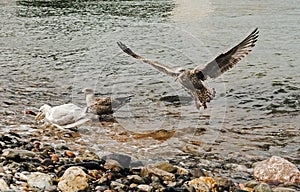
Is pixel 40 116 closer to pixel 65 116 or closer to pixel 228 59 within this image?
pixel 65 116

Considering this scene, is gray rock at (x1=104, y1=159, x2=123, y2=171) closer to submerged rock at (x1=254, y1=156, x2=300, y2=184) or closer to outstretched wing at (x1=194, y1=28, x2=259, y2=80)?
submerged rock at (x1=254, y1=156, x2=300, y2=184)

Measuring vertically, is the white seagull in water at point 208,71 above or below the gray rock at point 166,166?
above

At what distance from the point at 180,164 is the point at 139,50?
12172mm

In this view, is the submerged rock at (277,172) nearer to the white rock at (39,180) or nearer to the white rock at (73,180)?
the white rock at (73,180)

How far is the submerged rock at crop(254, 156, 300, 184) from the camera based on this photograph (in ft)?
21.9

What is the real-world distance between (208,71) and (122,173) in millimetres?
4010

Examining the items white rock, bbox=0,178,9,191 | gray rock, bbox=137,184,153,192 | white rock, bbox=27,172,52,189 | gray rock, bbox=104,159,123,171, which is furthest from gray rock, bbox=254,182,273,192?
white rock, bbox=0,178,9,191

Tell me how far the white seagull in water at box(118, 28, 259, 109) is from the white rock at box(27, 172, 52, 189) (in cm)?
478

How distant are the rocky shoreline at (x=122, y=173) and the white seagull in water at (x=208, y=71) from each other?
270cm

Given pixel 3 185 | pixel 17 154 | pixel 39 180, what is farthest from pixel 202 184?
pixel 17 154

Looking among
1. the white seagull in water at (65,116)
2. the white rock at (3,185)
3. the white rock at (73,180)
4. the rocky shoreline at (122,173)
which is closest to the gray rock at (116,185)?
the rocky shoreline at (122,173)

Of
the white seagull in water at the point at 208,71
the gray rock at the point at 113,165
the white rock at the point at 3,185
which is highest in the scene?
the white seagull in water at the point at 208,71

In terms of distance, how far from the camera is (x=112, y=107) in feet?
33.0

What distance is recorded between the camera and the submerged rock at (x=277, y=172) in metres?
6.66
